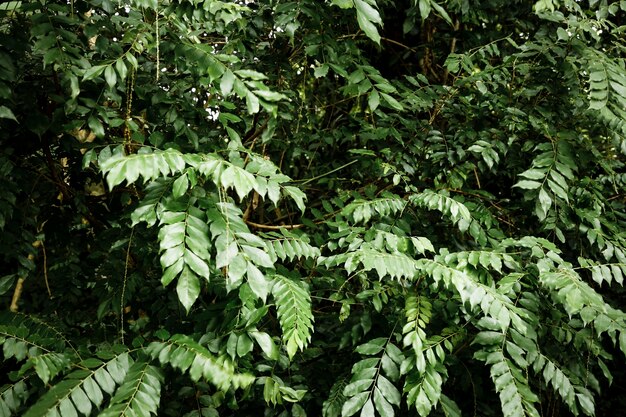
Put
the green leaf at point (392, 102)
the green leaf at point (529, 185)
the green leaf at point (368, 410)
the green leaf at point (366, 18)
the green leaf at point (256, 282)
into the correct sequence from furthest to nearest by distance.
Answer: the green leaf at point (529, 185), the green leaf at point (392, 102), the green leaf at point (368, 410), the green leaf at point (366, 18), the green leaf at point (256, 282)

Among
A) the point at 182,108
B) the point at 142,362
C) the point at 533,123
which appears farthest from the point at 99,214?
the point at 533,123

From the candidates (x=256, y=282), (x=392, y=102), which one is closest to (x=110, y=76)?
(x=256, y=282)

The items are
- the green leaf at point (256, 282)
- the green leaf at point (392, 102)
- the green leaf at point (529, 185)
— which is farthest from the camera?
the green leaf at point (529, 185)

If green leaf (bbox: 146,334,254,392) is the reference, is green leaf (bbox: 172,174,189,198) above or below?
above

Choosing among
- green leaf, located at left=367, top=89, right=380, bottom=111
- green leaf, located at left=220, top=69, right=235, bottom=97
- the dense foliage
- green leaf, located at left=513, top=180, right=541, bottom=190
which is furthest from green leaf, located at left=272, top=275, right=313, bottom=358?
green leaf, located at left=513, top=180, right=541, bottom=190

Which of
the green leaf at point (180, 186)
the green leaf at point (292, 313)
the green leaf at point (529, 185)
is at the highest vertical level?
the green leaf at point (180, 186)

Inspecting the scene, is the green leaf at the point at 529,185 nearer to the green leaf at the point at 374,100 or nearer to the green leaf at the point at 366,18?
the green leaf at the point at 374,100

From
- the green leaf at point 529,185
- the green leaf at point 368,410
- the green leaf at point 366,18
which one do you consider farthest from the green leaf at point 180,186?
the green leaf at point 529,185

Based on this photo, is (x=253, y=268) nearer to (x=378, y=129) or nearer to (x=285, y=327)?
(x=285, y=327)

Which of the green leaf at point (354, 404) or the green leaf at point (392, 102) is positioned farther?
the green leaf at point (392, 102)

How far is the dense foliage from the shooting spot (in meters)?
1.48

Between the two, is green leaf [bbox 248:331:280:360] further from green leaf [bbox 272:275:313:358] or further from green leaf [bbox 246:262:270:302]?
green leaf [bbox 246:262:270:302]

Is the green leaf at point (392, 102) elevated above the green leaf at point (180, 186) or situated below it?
below

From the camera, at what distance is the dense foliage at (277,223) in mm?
1484
